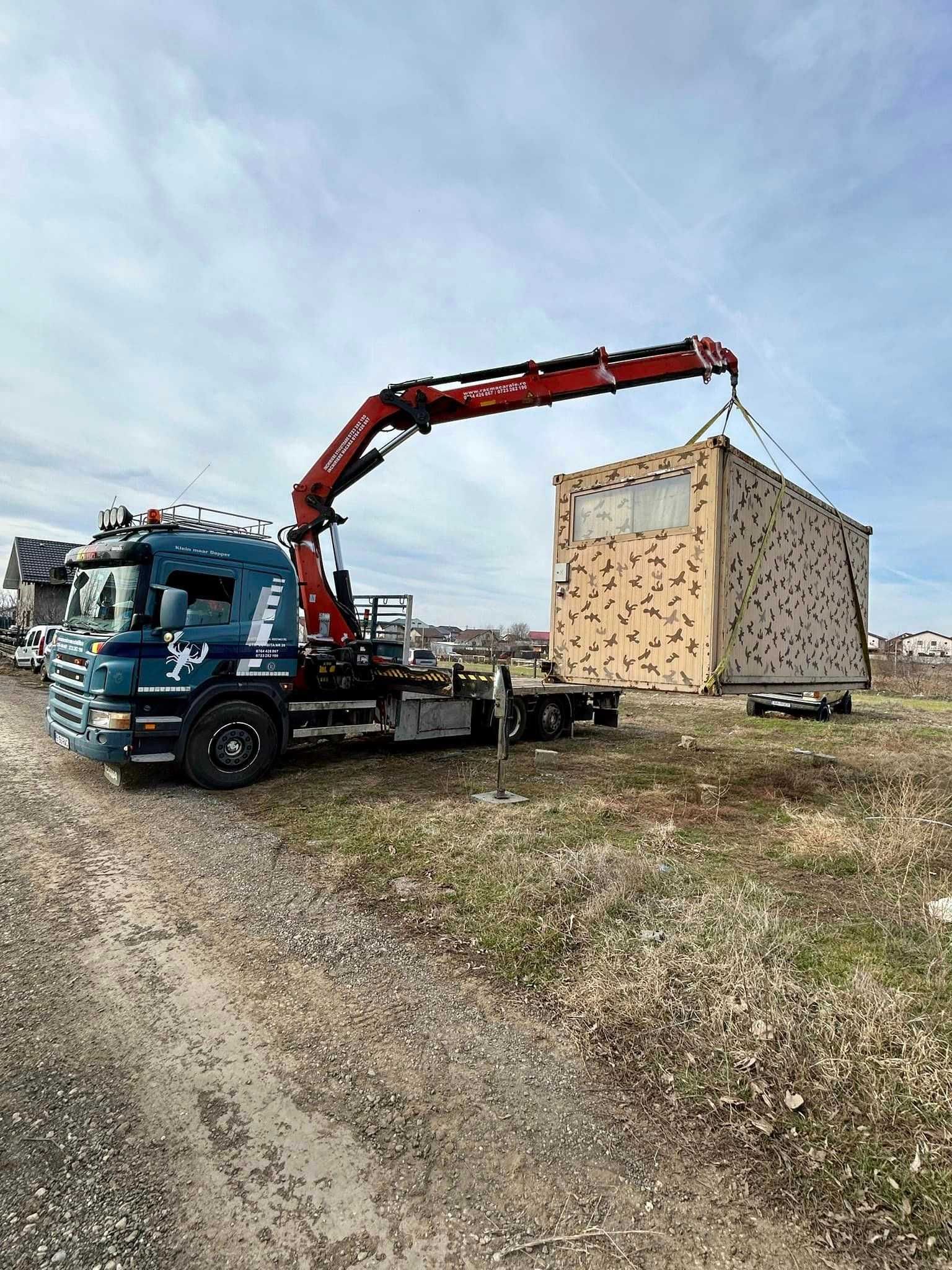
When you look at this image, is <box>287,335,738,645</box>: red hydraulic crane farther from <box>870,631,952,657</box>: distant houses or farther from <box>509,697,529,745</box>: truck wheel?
<box>870,631,952,657</box>: distant houses

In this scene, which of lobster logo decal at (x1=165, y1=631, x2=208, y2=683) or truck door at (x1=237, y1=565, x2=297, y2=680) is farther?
truck door at (x1=237, y1=565, x2=297, y2=680)

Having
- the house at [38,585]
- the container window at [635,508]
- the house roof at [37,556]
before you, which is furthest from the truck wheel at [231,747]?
the house roof at [37,556]

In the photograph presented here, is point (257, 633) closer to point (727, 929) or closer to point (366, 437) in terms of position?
point (366, 437)

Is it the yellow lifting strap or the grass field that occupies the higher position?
the yellow lifting strap

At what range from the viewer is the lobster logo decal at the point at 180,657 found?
7082 millimetres

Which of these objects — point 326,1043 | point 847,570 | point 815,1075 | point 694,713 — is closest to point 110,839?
point 326,1043

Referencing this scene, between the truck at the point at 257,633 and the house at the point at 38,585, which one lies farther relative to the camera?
the house at the point at 38,585

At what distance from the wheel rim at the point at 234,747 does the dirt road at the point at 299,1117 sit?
327cm

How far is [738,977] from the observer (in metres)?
3.05

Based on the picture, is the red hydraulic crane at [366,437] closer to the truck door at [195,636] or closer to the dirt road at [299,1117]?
the truck door at [195,636]

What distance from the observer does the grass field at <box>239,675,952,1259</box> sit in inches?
89.1

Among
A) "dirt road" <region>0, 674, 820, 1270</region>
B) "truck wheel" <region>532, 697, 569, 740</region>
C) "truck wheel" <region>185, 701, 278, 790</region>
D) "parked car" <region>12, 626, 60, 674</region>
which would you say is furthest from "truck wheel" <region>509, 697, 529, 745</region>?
"parked car" <region>12, 626, 60, 674</region>

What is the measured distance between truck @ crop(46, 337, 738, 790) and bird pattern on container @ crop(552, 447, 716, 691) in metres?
0.55

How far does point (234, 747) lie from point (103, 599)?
224 cm
